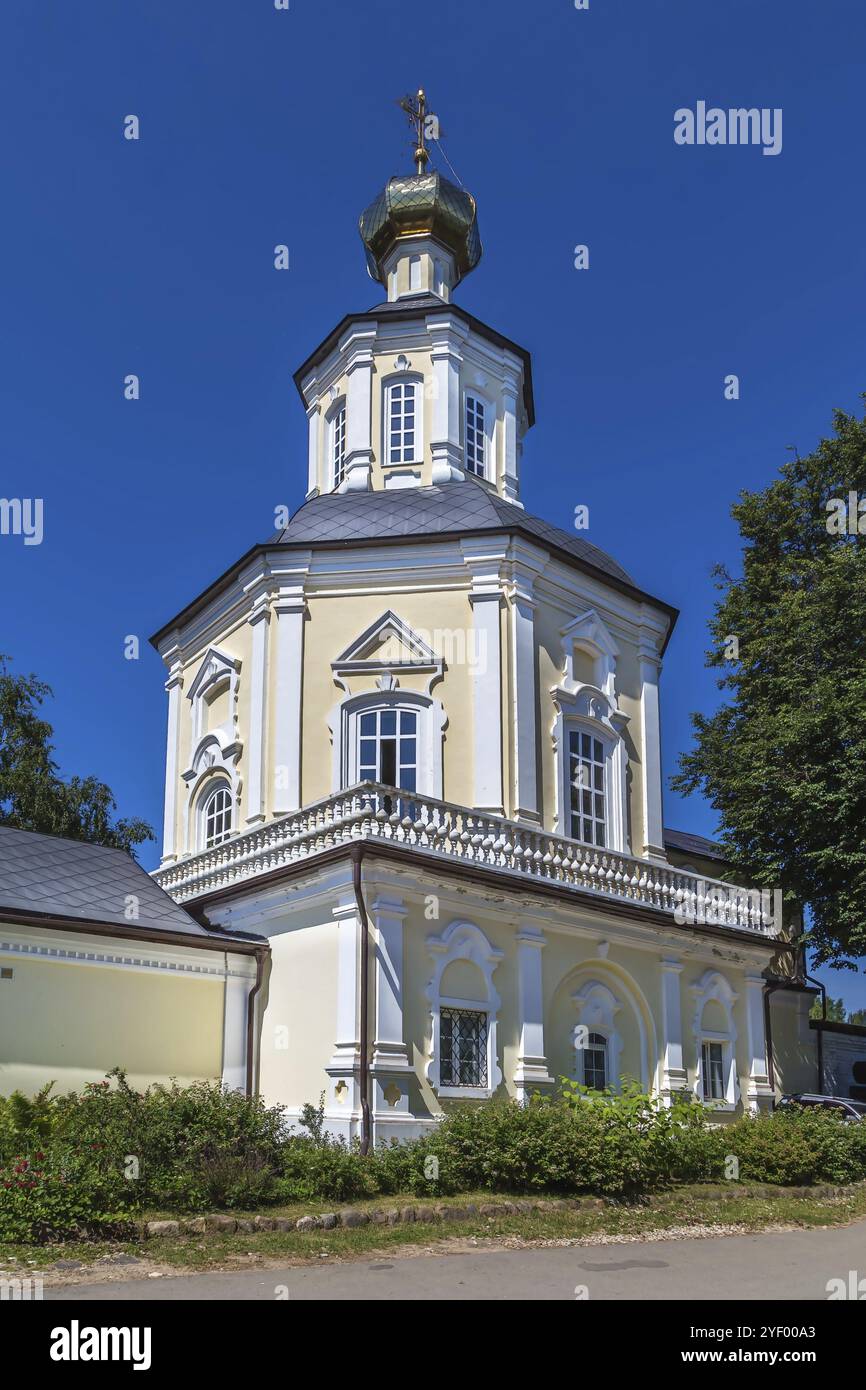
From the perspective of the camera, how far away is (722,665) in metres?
25.0

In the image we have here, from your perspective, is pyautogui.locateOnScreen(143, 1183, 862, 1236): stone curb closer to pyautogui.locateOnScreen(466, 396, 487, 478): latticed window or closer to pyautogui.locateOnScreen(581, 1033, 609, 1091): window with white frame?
pyautogui.locateOnScreen(581, 1033, 609, 1091): window with white frame

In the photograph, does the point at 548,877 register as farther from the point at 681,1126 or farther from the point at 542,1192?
the point at 542,1192

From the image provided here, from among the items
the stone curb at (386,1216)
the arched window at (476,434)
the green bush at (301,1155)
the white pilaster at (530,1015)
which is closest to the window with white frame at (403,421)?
the arched window at (476,434)

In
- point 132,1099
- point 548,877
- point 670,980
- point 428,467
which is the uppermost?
point 428,467

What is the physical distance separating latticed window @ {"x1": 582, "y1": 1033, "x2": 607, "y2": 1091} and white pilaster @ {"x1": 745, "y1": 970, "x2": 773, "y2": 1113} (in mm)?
3700

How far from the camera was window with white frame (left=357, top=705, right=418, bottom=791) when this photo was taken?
766 inches

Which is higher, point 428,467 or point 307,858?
point 428,467

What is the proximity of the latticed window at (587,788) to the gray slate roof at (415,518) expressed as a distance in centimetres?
311

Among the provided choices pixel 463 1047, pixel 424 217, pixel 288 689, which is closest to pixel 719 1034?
pixel 463 1047

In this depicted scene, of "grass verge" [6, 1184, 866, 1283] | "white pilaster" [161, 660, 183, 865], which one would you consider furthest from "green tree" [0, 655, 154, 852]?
"grass verge" [6, 1184, 866, 1283]

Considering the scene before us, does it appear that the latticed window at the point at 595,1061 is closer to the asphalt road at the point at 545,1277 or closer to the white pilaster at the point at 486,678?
the white pilaster at the point at 486,678

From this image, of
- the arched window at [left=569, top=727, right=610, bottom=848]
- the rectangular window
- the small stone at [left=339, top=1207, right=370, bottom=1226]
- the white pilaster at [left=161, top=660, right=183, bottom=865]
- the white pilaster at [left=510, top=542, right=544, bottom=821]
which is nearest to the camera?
the small stone at [left=339, top=1207, right=370, bottom=1226]
